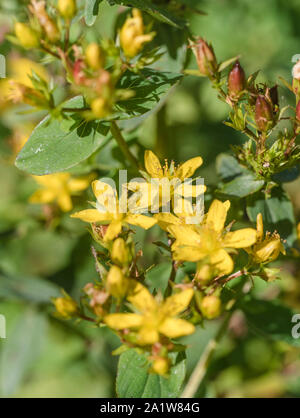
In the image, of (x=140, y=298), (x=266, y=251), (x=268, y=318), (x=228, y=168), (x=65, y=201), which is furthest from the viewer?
(x=65, y=201)

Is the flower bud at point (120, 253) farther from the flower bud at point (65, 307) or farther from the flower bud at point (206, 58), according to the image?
the flower bud at point (206, 58)

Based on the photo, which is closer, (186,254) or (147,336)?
(147,336)

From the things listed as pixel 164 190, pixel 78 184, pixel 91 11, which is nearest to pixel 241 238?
pixel 164 190

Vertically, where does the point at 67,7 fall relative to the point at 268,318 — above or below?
above

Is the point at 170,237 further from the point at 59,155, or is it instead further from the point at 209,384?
the point at 209,384

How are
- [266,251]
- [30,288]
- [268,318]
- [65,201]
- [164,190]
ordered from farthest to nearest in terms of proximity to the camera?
[30,288]
[65,201]
[268,318]
[164,190]
[266,251]

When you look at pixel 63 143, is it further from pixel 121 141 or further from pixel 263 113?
pixel 263 113
